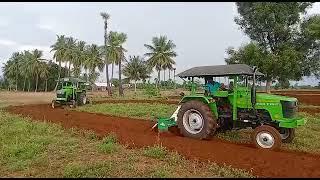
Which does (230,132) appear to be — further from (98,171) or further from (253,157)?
(98,171)

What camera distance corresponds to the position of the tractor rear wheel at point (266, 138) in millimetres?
9545

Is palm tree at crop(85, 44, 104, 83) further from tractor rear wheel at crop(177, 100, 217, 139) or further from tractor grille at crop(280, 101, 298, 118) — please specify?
tractor grille at crop(280, 101, 298, 118)

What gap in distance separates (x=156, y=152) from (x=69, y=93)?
60.2 ft

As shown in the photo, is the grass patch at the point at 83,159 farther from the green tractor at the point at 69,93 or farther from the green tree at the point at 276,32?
the green tree at the point at 276,32

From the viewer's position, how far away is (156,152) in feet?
28.5

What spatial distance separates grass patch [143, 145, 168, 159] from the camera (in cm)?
854

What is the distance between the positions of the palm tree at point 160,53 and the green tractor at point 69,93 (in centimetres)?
3812

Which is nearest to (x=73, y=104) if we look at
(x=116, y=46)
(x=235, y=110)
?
(x=235, y=110)

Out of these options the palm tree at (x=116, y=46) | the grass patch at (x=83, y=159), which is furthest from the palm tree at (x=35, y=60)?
the grass patch at (x=83, y=159)

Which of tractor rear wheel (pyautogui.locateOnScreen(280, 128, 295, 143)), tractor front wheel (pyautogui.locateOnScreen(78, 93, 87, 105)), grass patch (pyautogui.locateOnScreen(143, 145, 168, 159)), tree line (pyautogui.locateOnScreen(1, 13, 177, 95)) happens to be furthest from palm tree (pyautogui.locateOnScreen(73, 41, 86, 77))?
grass patch (pyautogui.locateOnScreen(143, 145, 168, 159))

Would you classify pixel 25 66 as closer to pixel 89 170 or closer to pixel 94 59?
pixel 94 59

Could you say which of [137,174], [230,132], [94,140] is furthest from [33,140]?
[230,132]

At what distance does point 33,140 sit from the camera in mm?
10852

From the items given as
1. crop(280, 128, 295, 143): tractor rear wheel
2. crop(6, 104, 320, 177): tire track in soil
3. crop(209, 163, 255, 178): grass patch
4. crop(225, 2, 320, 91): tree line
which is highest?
crop(225, 2, 320, 91): tree line
